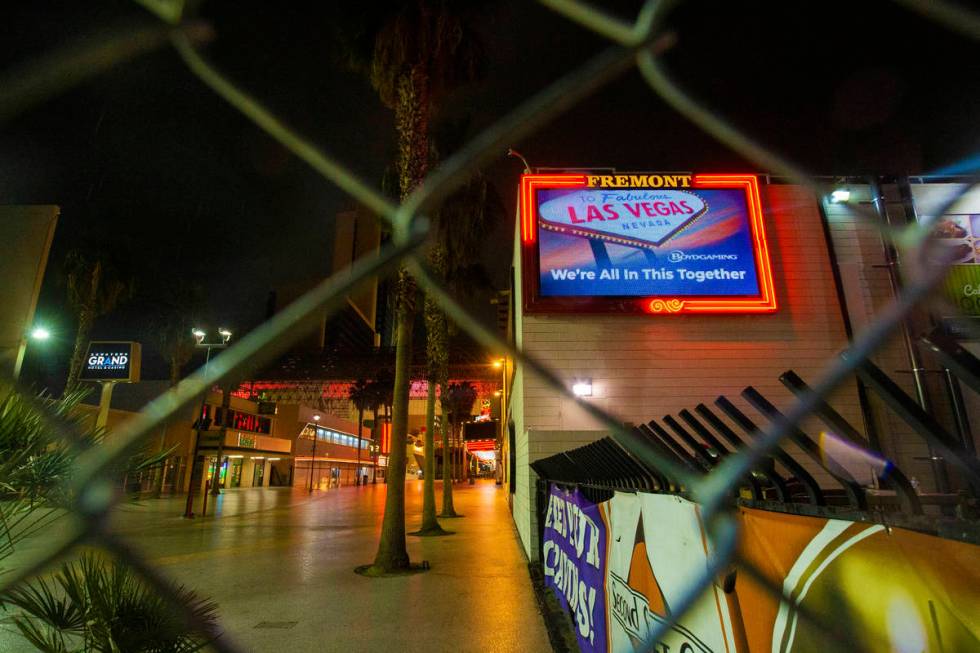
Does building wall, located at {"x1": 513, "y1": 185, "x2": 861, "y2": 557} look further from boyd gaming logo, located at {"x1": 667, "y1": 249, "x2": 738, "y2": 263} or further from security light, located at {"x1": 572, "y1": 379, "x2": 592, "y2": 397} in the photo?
boyd gaming logo, located at {"x1": 667, "y1": 249, "x2": 738, "y2": 263}

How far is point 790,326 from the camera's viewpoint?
9836 mm

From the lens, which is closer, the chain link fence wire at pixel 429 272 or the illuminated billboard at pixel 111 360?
the chain link fence wire at pixel 429 272

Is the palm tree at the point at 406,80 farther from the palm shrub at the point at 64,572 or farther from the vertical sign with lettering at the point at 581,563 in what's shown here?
the palm shrub at the point at 64,572

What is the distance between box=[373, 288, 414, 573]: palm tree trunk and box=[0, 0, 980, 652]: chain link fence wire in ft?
24.6

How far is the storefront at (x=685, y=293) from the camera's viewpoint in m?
9.57

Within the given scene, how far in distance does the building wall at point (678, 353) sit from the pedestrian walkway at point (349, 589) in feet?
7.22

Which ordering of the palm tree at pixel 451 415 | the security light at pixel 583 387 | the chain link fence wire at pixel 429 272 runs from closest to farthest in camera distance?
the chain link fence wire at pixel 429 272 < the security light at pixel 583 387 < the palm tree at pixel 451 415

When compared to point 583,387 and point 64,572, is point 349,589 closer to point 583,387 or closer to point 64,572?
point 64,572

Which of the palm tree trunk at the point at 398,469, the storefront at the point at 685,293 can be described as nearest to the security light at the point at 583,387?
the storefront at the point at 685,293

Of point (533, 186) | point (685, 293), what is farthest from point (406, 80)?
point (685, 293)

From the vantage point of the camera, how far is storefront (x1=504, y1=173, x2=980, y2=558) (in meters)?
9.57

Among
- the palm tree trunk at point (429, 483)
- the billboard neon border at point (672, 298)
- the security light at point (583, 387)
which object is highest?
the billboard neon border at point (672, 298)

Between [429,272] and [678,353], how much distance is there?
9.50m

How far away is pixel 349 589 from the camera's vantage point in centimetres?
672
